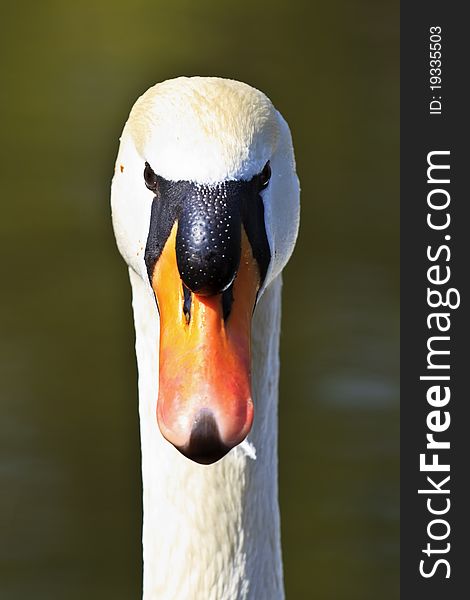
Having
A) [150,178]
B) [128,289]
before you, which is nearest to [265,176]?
[150,178]

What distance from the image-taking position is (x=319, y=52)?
5.95 m

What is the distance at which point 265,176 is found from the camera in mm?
2266

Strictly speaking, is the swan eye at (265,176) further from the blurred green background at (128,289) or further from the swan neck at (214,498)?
the blurred green background at (128,289)

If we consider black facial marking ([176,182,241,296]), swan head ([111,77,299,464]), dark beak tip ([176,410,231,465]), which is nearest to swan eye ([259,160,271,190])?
swan head ([111,77,299,464])

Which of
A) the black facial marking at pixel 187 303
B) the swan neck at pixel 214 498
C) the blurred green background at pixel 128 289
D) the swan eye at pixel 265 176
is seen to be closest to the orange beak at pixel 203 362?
the black facial marking at pixel 187 303

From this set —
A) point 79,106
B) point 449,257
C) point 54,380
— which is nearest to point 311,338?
point 449,257

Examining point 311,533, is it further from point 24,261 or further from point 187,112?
point 187,112

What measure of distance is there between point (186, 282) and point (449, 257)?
8.80 ft

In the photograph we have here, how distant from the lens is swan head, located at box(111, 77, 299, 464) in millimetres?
2070

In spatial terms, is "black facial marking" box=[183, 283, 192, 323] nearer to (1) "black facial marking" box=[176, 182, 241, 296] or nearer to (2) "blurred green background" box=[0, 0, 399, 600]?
(1) "black facial marking" box=[176, 182, 241, 296]

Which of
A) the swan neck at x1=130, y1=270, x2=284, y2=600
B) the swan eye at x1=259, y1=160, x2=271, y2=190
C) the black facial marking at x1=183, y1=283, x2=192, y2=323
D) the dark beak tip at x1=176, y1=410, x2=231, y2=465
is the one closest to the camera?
the dark beak tip at x1=176, y1=410, x2=231, y2=465

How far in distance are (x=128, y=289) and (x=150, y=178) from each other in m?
2.67

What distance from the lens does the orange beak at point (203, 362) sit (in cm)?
203

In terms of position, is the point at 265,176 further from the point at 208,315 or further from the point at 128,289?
the point at 128,289
